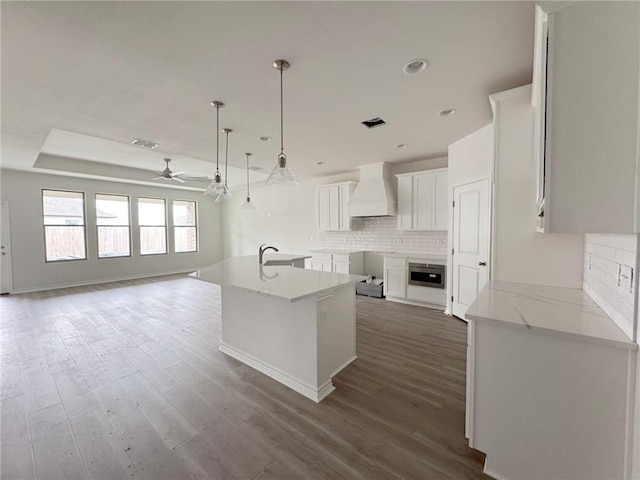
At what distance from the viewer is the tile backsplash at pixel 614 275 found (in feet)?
3.98

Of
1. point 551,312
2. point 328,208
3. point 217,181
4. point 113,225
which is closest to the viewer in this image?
point 551,312

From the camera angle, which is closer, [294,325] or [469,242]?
[294,325]

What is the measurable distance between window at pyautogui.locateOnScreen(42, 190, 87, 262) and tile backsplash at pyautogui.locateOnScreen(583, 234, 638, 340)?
934 centimetres

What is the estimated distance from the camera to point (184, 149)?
4480 millimetres

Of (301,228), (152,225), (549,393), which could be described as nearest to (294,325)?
(549,393)

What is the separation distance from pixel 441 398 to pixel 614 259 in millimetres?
1551

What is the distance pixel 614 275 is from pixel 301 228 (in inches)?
246

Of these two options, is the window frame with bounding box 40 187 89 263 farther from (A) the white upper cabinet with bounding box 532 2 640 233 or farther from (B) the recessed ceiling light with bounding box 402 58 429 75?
(A) the white upper cabinet with bounding box 532 2 640 233

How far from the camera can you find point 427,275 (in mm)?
4617

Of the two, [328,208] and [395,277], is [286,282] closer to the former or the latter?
[395,277]

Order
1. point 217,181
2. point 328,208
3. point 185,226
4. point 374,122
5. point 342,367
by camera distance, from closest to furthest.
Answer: point 342,367
point 374,122
point 217,181
point 328,208
point 185,226

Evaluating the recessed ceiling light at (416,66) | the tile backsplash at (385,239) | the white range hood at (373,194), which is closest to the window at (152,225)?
the tile backsplash at (385,239)

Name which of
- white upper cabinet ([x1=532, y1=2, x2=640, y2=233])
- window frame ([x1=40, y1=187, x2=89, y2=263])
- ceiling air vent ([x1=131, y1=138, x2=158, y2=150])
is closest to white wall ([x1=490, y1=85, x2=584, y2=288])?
white upper cabinet ([x1=532, y1=2, x2=640, y2=233])

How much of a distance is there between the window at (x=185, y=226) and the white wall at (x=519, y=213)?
348 inches
